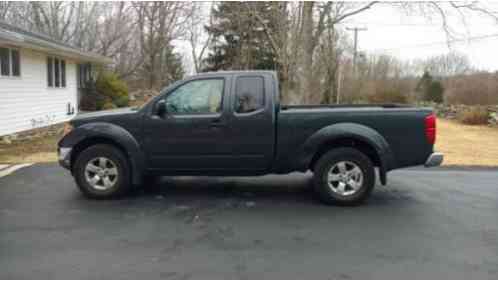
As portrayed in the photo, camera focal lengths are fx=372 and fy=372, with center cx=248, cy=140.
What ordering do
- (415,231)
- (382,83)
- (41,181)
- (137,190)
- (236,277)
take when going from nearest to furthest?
1. (236,277)
2. (415,231)
3. (137,190)
4. (41,181)
5. (382,83)

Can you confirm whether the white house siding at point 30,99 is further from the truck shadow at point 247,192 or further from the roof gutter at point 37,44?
the truck shadow at point 247,192

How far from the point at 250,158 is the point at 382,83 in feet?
87.7

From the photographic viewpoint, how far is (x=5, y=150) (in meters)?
9.80

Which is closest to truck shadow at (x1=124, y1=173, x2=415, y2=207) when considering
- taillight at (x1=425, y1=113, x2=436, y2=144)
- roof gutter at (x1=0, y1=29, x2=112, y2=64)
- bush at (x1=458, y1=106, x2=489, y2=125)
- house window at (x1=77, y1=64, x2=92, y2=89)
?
taillight at (x1=425, y1=113, x2=436, y2=144)

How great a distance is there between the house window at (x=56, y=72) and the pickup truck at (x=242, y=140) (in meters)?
11.3

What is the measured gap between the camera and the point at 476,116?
19547 millimetres

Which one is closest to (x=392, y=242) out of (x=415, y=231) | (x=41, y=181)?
(x=415, y=231)

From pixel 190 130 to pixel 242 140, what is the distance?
76 cm

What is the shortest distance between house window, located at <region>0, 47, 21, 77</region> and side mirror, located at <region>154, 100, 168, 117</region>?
351 inches

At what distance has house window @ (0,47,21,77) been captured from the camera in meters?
11.5

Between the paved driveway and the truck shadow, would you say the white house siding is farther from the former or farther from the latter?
the truck shadow

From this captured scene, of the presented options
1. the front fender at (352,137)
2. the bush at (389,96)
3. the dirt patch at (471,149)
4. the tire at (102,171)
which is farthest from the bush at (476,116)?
the tire at (102,171)

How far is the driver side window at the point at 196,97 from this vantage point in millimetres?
5355

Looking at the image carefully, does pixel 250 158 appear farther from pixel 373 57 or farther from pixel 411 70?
pixel 411 70
